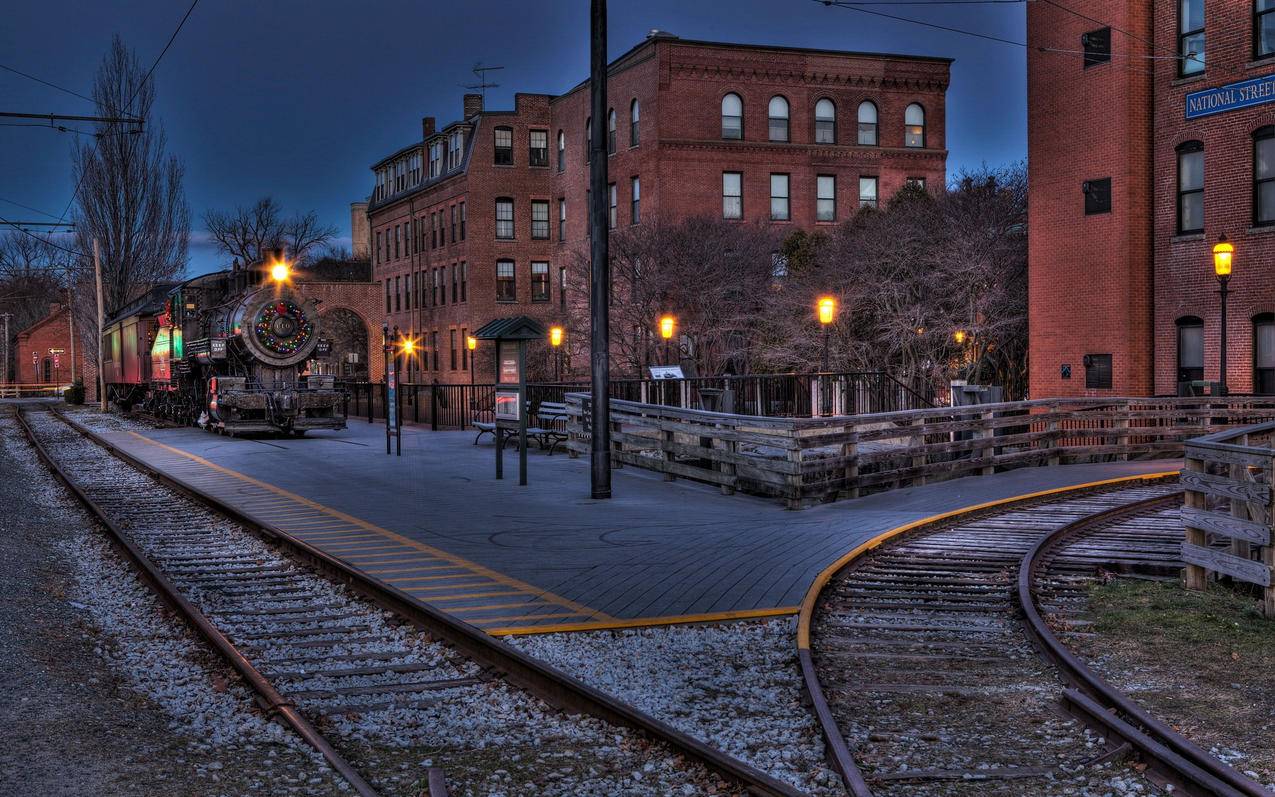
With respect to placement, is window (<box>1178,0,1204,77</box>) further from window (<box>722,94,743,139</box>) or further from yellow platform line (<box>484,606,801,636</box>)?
window (<box>722,94,743,139</box>)

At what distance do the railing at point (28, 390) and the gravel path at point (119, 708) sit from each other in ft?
298

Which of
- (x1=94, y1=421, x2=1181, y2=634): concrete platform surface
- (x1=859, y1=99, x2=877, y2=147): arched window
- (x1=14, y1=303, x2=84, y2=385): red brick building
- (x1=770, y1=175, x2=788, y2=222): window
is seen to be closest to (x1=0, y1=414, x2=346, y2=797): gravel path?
(x1=94, y1=421, x2=1181, y2=634): concrete platform surface

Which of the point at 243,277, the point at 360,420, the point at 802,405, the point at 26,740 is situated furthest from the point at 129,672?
the point at 360,420

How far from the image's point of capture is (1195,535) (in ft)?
33.0

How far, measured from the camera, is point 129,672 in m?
7.71

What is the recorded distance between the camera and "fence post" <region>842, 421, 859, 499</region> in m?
16.3

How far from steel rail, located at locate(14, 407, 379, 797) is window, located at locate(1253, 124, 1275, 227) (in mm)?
21083

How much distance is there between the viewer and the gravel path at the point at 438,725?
18.4ft

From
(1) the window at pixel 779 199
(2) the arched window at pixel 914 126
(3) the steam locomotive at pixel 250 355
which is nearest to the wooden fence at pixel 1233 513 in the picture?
(3) the steam locomotive at pixel 250 355

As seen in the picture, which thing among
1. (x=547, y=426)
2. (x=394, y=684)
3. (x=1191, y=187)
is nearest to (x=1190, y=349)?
(x=1191, y=187)

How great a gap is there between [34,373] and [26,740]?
112 metres

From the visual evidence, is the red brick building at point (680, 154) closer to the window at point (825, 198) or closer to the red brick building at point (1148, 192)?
the window at point (825, 198)

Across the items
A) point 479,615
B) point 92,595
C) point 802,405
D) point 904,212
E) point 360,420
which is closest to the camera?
point 479,615

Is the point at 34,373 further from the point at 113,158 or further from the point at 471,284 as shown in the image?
the point at 471,284
